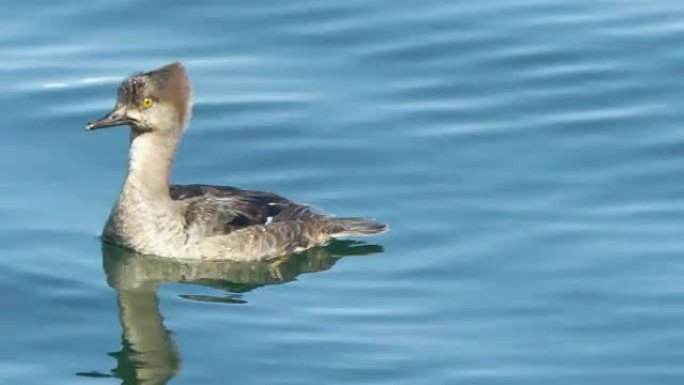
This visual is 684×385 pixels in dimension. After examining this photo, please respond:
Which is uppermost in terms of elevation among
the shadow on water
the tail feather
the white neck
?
the white neck

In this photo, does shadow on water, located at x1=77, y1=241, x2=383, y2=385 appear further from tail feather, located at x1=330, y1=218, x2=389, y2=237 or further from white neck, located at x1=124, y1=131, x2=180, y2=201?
white neck, located at x1=124, y1=131, x2=180, y2=201

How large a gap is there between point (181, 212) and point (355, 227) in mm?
1409

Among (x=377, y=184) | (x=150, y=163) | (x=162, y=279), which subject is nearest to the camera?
(x=162, y=279)

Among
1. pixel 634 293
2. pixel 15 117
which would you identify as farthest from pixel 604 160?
pixel 15 117

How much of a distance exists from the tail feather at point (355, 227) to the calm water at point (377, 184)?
0.49 feet

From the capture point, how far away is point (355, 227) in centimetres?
1736

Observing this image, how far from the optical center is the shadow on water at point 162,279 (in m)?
15.6

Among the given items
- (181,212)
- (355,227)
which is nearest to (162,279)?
(181,212)

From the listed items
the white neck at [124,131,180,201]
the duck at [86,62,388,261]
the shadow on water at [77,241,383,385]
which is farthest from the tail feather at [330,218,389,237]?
the white neck at [124,131,180,201]

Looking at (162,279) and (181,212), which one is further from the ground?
(181,212)

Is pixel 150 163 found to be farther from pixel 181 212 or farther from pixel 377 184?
pixel 377 184

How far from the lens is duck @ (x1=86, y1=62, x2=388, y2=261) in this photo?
1720 centimetres

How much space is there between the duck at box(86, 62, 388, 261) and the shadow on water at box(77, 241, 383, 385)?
3.7 inches

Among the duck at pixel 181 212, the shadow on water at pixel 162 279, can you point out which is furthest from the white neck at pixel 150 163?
the shadow on water at pixel 162 279
